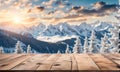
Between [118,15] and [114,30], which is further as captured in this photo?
[114,30]

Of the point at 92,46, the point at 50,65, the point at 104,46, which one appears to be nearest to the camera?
the point at 50,65

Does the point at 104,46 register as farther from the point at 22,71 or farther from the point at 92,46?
the point at 22,71

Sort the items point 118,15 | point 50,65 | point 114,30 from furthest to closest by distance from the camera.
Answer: point 114,30 < point 118,15 < point 50,65

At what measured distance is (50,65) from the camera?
4.17 meters

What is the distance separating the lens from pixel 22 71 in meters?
3.80

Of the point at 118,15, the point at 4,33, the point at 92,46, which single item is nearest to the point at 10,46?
the point at 4,33

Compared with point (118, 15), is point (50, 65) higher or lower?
lower

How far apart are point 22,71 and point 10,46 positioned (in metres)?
189


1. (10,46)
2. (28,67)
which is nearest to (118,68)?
(28,67)

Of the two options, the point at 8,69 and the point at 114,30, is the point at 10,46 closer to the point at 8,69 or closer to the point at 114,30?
the point at 114,30

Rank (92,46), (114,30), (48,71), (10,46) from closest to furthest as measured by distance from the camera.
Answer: (48,71) → (114,30) → (92,46) → (10,46)

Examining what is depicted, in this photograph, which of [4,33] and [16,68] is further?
[4,33]

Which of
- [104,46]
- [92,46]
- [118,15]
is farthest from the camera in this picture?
[92,46]

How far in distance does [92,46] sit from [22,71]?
31267 millimetres
